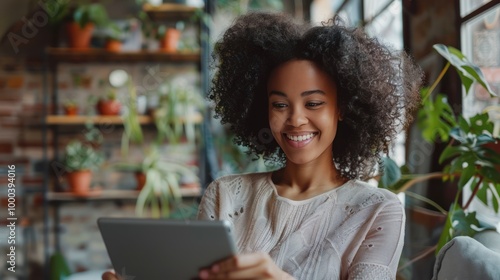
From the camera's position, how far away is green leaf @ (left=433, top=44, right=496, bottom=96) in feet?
4.89

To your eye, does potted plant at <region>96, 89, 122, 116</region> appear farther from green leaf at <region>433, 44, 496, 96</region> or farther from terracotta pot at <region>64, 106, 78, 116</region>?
green leaf at <region>433, 44, 496, 96</region>

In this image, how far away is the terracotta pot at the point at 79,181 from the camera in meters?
3.95

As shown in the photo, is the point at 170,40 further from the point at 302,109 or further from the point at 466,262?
the point at 466,262

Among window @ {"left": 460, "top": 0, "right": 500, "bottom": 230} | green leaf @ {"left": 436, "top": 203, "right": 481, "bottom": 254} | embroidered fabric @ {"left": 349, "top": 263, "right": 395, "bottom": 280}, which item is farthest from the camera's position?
window @ {"left": 460, "top": 0, "right": 500, "bottom": 230}

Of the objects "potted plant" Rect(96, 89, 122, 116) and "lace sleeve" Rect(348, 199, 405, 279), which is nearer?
"lace sleeve" Rect(348, 199, 405, 279)

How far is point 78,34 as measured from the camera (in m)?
3.99

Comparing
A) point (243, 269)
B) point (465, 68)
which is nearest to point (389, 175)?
Answer: point (465, 68)

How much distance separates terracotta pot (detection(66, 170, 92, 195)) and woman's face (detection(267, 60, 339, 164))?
3.01 meters

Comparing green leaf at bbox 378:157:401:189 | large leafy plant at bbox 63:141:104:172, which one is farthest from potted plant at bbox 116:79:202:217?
green leaf at bbox 378:157:401:189

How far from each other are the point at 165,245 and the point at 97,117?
3148mm

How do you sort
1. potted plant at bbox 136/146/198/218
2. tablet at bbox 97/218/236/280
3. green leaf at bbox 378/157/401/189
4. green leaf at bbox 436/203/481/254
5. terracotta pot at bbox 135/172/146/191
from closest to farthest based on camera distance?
tablet at bbox 97/218/236/280, green leaf at bbox 436/203/481/254, green leaf at bbox 378/157/401/189, potted plant at bbox 136/146/198/218, terracotta pot at bbox 135/172/146/191

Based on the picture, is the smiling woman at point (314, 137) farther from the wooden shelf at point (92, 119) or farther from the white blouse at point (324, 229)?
the wooden shelf at point (92, 119)

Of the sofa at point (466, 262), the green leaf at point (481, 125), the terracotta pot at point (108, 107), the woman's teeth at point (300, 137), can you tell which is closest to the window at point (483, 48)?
the green leaf at point (481, 125)

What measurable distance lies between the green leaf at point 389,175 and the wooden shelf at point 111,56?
2593 mm
